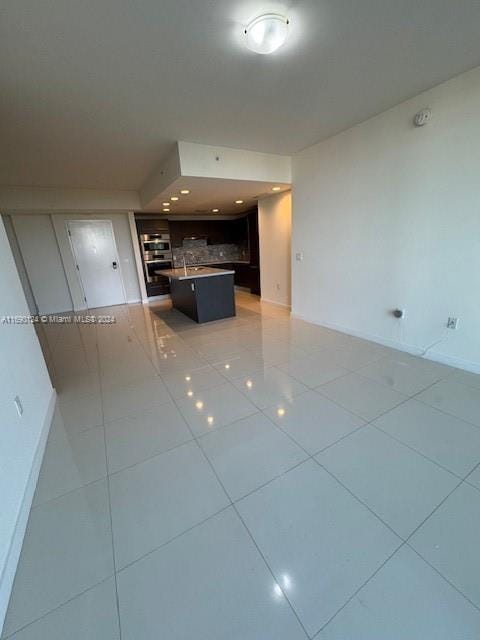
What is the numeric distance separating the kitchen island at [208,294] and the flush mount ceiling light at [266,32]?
118 inches

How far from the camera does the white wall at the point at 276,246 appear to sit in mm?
4820

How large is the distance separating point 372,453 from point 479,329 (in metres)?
1.73

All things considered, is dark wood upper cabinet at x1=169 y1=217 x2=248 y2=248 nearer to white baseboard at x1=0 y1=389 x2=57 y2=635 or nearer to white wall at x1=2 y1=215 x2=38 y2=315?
white wall at x1=2 y1=215 x2=38 y2=315

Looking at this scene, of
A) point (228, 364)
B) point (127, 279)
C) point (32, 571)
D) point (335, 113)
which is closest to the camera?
point (32, 571)

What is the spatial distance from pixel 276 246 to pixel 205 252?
3.26m

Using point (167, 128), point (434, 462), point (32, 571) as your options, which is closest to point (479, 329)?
point (434, 462)

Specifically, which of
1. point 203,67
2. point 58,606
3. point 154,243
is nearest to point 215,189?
point 203,67

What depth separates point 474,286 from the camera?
235cm

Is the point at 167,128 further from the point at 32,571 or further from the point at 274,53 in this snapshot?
the point at 32,571

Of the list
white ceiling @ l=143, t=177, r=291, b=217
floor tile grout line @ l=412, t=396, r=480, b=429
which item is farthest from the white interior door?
floor tile grout line @ l=412, t=396, r=480, b=429

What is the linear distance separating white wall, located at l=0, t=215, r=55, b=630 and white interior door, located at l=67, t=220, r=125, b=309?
4144 millimetres

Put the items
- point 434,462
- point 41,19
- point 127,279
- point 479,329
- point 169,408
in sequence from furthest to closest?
point 127,279 < point 479,329 < point 169,408 < point 434,462 < point 41,19

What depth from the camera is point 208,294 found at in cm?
450

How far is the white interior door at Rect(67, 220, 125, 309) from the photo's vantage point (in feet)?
18.9
